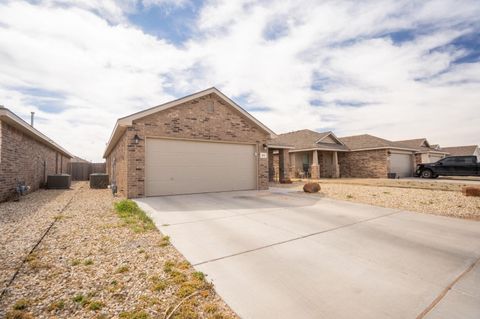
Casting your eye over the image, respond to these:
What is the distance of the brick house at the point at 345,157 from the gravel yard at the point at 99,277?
16.4 metres

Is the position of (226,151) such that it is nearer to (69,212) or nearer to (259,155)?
(259,155)

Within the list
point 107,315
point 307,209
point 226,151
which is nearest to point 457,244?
point 307,209

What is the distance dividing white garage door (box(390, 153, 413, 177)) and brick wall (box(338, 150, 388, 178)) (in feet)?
4.22

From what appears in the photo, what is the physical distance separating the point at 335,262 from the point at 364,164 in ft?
73.1

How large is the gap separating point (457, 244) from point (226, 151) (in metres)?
8.78

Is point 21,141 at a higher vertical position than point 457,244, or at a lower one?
higher

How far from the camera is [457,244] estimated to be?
4070 millimetres

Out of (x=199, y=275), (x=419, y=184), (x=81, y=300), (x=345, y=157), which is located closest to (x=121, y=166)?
(x=81, y=300)

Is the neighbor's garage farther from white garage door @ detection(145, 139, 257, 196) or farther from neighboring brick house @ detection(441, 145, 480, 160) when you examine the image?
neighboring brick house @ detection(441, 145, 480, 160)

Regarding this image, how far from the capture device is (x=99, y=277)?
2.87 m

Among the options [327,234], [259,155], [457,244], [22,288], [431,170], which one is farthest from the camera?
[431,170]

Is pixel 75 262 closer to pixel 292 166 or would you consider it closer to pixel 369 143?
pixel 292 166

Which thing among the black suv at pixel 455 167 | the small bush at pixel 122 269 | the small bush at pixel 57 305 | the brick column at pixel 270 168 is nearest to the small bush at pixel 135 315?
the small bush at pixel 57 305

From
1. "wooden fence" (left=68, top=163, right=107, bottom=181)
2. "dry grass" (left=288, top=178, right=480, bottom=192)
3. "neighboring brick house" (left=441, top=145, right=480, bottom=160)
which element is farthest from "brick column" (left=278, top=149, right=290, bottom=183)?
"neighboring brick house" (left=441, top=145, right=480, bottom=160)
